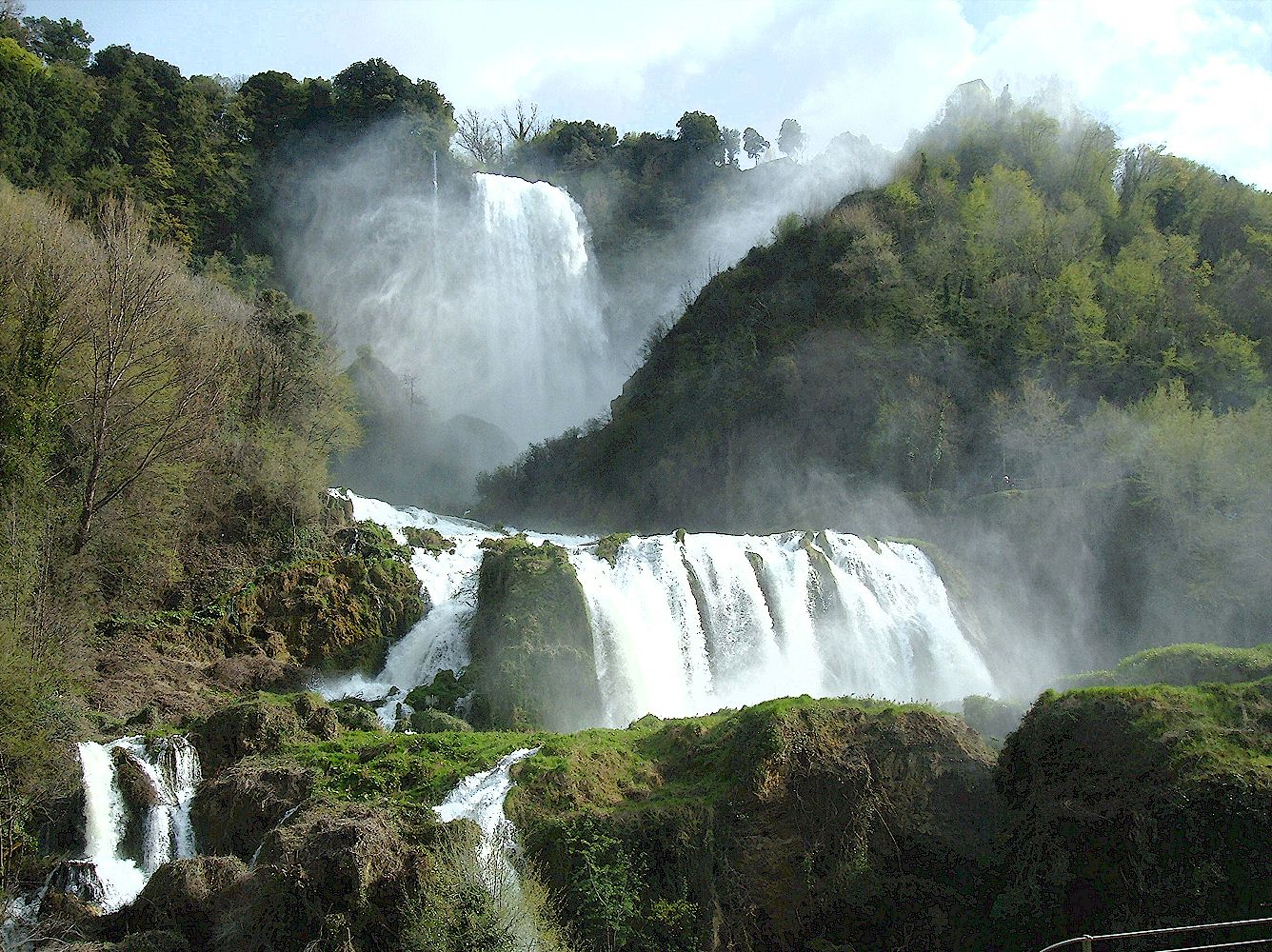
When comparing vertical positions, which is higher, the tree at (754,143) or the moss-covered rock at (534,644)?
the tree at (754,143)

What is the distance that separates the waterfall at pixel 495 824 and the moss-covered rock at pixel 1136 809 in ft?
26.4

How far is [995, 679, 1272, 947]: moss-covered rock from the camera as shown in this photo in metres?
13.6

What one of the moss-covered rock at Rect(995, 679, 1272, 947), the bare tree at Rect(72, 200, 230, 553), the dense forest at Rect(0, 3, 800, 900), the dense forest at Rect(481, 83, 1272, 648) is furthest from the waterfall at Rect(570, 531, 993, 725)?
the bare tree at Rect(72, 200, 230, 553)

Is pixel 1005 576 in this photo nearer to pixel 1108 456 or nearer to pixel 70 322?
pixel 1108 456

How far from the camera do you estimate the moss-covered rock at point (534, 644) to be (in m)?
23.8

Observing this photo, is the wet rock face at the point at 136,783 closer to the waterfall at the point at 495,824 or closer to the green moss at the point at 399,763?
the green moss at the point at 399,763

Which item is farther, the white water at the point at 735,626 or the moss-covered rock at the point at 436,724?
the white water at the point at 735,626

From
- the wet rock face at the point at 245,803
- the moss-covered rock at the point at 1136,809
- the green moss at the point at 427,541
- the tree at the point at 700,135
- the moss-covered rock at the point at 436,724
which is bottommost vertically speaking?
the moss-covered rock at the point at 1136,809

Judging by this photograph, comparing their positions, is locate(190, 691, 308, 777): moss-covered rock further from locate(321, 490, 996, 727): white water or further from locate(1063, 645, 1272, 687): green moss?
locate(1063, 645, 1272, 687): green moss

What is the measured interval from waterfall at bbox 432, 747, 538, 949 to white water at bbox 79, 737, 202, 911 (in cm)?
530

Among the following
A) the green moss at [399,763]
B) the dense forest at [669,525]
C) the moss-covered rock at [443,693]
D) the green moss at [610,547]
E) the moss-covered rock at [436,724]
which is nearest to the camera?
the dense forest at [669,525]

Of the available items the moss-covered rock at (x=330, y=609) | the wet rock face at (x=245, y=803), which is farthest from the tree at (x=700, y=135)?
the wet rock face at (x=245, y=803)

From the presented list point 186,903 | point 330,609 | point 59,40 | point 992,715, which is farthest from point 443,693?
point 59,40

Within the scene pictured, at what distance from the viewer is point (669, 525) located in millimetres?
47312
